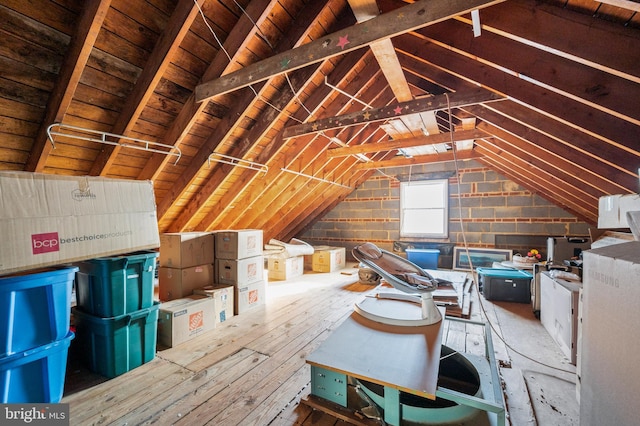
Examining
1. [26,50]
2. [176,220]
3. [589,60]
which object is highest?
[26,50]

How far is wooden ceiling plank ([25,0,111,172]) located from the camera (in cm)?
162

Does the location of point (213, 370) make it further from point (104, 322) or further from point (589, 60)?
point (589, 60)

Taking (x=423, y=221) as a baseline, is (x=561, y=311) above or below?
below

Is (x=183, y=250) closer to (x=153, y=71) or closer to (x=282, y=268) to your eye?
(x=153, y=71)

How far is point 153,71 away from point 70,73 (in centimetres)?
49

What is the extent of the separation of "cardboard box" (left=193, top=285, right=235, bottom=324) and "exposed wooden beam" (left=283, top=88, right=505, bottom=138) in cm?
206

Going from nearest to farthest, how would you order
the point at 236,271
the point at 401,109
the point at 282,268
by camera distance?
1. the point at 401,109
2. the point at 236,271
3. the point at 282,268

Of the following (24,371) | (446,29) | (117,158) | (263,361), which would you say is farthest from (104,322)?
(446,29)

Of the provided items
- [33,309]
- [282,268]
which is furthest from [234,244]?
[282,268]

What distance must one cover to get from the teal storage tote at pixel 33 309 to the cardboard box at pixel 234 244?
1716mm

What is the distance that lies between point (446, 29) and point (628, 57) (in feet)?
3.53

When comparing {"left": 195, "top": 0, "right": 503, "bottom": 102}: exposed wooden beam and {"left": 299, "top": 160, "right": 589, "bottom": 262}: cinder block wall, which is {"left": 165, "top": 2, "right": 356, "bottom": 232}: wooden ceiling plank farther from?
{"left": 299, "top": 160, "right": 589, "bottom": 262}: cinder block wall

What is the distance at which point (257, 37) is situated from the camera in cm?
239

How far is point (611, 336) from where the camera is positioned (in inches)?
30.8
